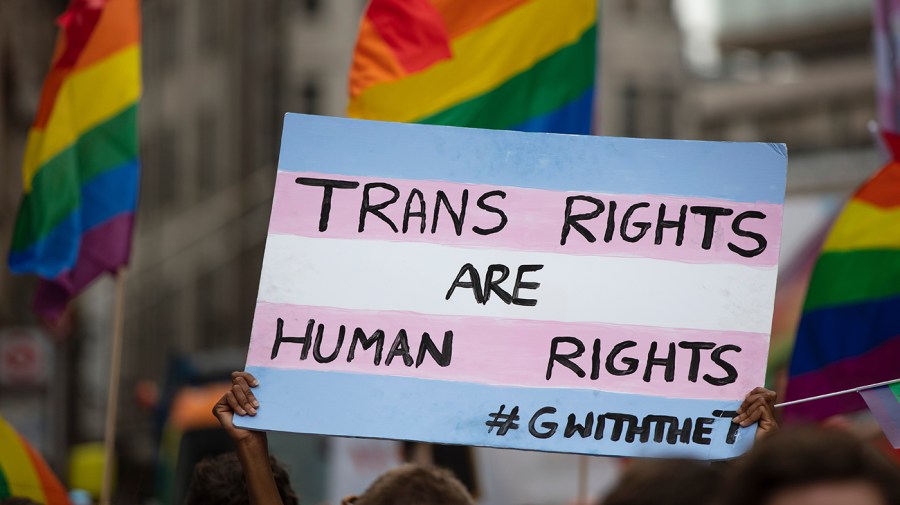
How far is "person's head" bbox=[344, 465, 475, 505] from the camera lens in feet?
14.1

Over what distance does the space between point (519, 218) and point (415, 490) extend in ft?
2.63

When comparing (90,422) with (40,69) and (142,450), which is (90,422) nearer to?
(142,450)

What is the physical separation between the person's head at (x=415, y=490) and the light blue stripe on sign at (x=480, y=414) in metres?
0.23

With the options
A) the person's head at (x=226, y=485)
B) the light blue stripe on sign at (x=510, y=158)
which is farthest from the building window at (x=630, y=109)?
the light blue stripe on sign at (x=510, y=158)

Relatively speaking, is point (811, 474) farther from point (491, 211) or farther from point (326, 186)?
point (326, 186)

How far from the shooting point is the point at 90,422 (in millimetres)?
34781

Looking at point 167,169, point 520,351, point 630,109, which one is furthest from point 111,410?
point 167,169

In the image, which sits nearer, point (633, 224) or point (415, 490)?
point (415, 490)

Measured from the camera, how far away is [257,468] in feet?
13.6

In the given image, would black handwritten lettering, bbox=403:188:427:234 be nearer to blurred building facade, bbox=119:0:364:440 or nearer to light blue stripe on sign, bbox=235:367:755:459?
light blue stripe on sign, bbox=235:367:755:459

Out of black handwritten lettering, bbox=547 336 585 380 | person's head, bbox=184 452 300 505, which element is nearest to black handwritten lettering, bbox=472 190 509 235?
black handwritten lettering, bbox=547 336 585 380

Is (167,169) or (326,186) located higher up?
(167,169)

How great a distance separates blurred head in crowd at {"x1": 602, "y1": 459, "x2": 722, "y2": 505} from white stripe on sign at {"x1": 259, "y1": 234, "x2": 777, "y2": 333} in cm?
147

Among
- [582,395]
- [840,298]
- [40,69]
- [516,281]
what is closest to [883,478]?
[582,395]
